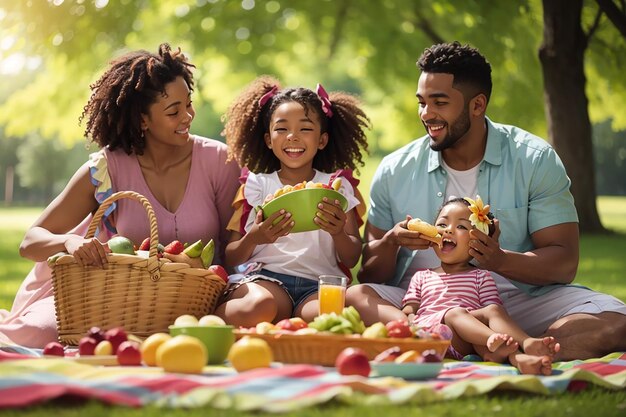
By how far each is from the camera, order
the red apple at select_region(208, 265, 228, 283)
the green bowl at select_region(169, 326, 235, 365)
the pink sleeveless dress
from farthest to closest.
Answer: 1. the pink sleeveless dress
2. the red apple at select_region(208, 265, 228, 283)
3. the green bowl at select_region(169, 326, 235, 365)

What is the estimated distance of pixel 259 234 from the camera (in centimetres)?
468

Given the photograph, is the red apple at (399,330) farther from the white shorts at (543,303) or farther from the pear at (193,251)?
the pear at (193,251)

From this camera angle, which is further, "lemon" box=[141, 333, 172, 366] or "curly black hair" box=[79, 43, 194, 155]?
"curly black hair" box=[79, 43, 194, 155]

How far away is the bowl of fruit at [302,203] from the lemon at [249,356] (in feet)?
3.96

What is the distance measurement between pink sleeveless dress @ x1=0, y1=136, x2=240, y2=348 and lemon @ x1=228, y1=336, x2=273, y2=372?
5.81 ft

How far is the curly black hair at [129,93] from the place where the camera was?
517cm

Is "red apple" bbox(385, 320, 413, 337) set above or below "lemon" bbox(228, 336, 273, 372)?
above

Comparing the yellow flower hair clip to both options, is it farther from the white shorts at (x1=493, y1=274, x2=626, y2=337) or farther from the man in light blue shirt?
the white shorts at (x1=493, y1=274, x2=626, y2=337)

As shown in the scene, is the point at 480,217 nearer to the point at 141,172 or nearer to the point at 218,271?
the point at 218,271

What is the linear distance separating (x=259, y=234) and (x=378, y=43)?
10652 millimetres

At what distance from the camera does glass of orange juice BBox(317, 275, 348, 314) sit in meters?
4.37

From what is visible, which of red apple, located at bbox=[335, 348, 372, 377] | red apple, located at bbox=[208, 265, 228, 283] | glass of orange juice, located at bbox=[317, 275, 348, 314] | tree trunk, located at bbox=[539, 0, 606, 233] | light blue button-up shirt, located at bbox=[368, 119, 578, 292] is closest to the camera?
red apple, located at bbox=[335, 348, 372, 377]

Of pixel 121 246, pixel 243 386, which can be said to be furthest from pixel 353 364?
pixel 121 246

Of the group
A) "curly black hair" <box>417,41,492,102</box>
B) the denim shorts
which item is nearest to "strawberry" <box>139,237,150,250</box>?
the denim shorts
